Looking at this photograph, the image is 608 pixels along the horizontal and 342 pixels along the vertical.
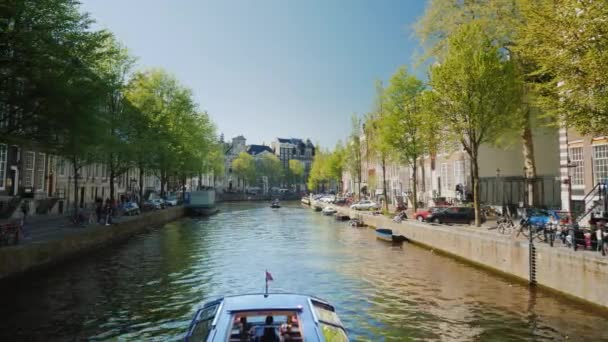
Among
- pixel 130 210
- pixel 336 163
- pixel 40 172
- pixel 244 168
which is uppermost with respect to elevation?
pixel 244 168

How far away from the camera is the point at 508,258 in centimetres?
2464

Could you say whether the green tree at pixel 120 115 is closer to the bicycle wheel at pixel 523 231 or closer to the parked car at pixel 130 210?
the parked car at pixel 130 210

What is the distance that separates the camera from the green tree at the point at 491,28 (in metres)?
34.9

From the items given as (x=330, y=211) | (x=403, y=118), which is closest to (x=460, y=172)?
(x=403, y=118)

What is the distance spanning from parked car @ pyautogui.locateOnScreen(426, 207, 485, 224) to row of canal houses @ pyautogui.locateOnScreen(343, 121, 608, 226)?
4698mm

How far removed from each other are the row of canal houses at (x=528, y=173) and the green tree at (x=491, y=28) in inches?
106

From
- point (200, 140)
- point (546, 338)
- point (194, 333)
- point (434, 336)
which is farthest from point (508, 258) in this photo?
point (200, 140)

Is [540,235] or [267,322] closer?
Result: [267,322]

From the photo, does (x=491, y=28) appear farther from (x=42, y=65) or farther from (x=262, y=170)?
(x=262, y=170)

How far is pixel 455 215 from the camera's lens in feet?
132

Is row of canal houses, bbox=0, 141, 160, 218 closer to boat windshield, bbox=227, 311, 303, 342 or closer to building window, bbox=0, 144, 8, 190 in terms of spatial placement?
building window, bbox=0, 144, 8, 190

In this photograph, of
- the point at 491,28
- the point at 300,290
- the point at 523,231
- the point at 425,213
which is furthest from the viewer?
the point at 425,213

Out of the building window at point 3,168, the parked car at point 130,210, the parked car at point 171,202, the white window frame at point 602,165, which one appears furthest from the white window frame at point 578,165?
the parked car at point 171,202

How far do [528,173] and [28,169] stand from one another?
163 feet
